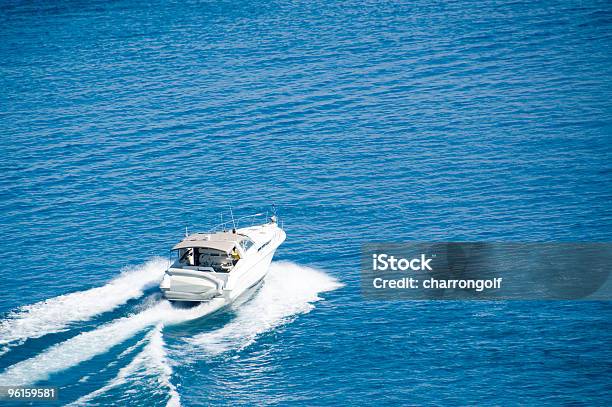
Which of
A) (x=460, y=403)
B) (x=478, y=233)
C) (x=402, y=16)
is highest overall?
(x=402, y=16)

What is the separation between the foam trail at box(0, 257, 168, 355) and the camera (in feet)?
205

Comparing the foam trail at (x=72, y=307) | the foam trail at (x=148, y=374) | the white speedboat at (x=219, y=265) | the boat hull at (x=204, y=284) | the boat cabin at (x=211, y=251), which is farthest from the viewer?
the boat cabin at (x=211, y=251)

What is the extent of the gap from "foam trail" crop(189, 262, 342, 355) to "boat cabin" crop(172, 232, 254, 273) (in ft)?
10.9

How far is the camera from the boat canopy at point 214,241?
67188 mm

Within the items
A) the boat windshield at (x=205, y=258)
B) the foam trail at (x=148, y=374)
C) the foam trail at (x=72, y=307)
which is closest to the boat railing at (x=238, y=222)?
the foam trail at (x=72, y=307)

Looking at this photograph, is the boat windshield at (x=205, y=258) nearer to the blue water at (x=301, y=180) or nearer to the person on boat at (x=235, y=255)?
the person on boat at (x=235, y=255)

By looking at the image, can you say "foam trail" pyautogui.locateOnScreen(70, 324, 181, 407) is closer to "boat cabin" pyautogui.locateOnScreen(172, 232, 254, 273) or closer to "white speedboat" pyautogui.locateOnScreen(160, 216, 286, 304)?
"white speedboat" pyautogui.locateOnScreen(160, 216, 286, 304)

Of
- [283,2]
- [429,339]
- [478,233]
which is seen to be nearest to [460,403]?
[429,339]

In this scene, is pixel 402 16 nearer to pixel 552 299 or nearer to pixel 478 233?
pixel 478 233

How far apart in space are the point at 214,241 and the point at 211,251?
3.59ft

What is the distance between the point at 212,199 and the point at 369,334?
85.8 feet

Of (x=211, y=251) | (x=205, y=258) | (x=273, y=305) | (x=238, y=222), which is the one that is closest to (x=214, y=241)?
(x=211, y=251)

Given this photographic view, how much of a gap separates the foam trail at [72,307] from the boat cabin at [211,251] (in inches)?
158

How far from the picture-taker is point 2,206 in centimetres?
8575
